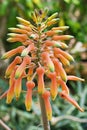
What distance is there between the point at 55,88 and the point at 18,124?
3.91 ft

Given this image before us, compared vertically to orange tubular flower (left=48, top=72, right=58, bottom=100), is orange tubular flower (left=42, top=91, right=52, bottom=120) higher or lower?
lower

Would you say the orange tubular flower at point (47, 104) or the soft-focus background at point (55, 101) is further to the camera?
the soft-focus background at point (55, 101)

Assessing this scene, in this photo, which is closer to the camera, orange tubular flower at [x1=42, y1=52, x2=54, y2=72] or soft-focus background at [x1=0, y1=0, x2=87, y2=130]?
orange tubular flower at [x1=42, y1=52, x2=54, y2=72]

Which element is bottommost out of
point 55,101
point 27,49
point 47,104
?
point 55,101

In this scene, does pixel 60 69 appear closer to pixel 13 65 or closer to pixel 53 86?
pixel 53 86

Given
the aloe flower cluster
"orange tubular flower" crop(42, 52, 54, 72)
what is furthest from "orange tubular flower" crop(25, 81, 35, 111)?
"orange tubular flower" crop(42, 52, 54, 72)

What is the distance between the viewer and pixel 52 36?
1.57m

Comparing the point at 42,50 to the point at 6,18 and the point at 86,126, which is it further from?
the point at 6,18

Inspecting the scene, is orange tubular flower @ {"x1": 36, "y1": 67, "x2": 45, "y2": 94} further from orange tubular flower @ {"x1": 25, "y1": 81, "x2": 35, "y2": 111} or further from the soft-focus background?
the soft-focus background

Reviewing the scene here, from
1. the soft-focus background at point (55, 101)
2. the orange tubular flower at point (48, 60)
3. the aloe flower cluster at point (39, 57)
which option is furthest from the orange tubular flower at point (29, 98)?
the soft-focus background at point (55, 101)

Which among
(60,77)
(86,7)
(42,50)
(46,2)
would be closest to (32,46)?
(42,50)

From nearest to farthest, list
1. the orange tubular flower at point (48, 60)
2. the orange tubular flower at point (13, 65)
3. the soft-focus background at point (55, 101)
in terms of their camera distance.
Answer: the orange tubular flower at point (48, 60) → the orange tubular flower at point (13, 65) → the soft-focus background at point (55, 101)

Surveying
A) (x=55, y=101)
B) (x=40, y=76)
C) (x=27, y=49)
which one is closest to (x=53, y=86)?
(x=40, y=76)

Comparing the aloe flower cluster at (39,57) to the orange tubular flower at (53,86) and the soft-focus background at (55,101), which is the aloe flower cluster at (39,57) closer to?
the orange tubular flower at (53,86)
